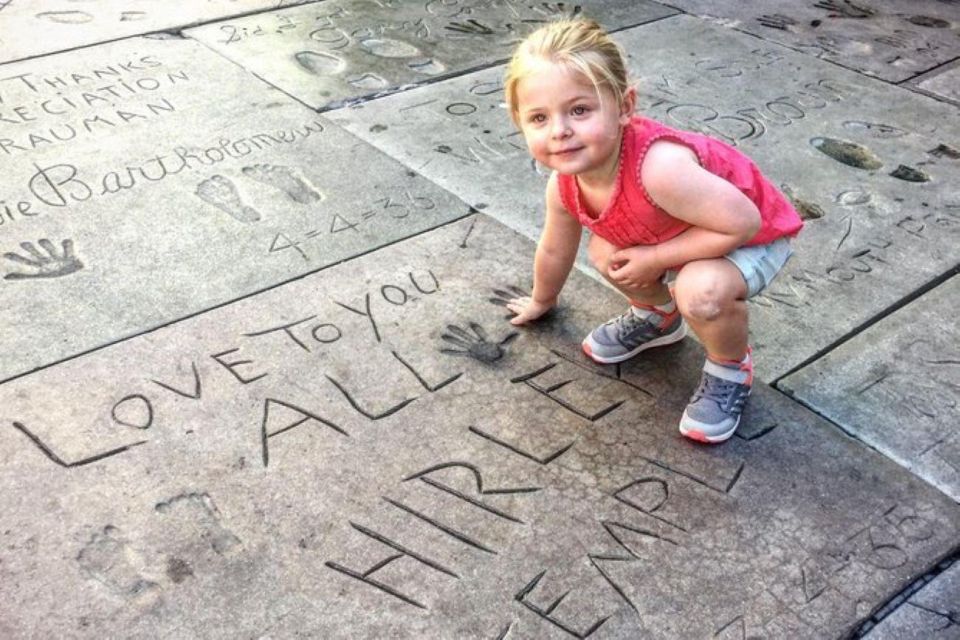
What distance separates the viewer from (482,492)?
5.35 feet

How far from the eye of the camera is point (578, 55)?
5.01ft

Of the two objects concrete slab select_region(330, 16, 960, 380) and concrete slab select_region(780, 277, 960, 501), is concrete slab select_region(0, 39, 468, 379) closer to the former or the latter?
concrete slab select_region(330, 16, 960, 380)

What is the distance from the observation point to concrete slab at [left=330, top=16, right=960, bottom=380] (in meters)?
2.19

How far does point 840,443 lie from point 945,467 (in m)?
0.19

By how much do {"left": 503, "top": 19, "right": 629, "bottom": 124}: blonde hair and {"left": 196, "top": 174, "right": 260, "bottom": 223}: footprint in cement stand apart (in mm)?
1063

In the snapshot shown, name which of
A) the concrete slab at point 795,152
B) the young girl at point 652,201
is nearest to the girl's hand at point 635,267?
the young girl at point 652,201

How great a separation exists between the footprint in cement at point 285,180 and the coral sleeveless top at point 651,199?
3.13 ft

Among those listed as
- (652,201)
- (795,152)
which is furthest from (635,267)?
(795,152)

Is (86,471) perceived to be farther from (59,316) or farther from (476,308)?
(476,308)

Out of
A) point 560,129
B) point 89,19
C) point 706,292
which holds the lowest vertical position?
point 89,19

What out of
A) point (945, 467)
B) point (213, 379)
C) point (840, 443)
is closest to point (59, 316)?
point (213, 379)

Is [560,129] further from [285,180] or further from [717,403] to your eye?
[285,180]

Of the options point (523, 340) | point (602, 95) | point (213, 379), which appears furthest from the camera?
point (523, 340)

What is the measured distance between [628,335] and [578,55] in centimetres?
64
